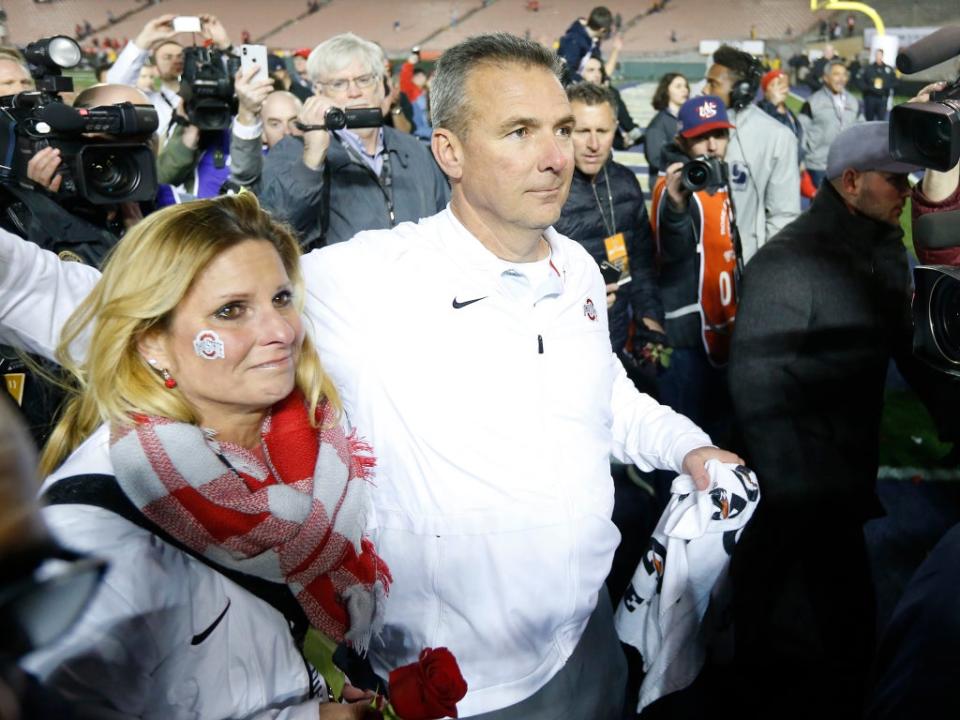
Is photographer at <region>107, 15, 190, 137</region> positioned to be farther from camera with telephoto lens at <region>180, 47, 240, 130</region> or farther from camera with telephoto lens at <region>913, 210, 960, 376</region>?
camera with telephoto lens at <region>913, 210, 960, 376</region>

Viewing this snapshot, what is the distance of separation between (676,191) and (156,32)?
256 cm

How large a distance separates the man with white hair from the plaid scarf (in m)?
1.39

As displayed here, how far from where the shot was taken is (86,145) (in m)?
2.38

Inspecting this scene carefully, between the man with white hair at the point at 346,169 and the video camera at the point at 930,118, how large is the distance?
6.04 ft

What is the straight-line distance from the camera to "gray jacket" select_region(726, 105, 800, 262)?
449 centimetres

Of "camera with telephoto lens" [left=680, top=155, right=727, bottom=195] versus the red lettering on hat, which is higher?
the red lettering on hat

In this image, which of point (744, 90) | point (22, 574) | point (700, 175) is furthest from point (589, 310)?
point (744, 90)

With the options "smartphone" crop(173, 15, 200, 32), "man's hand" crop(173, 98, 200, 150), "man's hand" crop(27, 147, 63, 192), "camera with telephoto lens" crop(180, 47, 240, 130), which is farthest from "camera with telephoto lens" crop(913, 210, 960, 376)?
"smartphone" crop(173, 15, 200, 32)

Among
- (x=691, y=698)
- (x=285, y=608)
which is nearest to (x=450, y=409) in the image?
(x=285, y=608)

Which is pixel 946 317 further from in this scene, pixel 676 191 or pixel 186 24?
pixel 186 24

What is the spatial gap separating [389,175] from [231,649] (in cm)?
224

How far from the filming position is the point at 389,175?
325 cm

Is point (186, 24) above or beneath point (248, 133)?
above

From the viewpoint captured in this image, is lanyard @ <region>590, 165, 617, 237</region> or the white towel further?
lanyard @ <region>590, 165, 617, 237</region>
